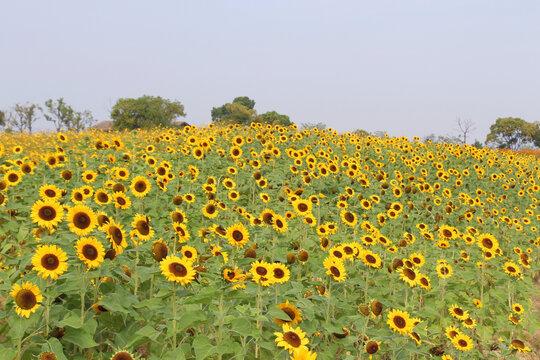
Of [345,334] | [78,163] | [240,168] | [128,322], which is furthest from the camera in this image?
[240,168]

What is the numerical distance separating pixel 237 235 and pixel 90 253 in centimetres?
153

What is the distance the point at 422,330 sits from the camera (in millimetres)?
3461

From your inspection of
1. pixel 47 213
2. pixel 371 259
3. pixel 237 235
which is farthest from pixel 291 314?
pixel 47 213

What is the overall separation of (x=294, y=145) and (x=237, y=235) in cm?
978

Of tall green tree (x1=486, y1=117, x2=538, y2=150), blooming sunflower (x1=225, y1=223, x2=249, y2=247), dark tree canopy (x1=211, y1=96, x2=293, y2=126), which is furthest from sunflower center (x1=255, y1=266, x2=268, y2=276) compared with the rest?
tall green tree (x1=486, y1=117, x2=538, y2=150)

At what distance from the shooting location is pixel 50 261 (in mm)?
2201

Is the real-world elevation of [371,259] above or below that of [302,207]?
below

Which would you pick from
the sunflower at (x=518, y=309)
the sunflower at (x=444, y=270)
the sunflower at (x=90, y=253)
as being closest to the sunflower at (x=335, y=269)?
the sunflower at (x=90, y=253)

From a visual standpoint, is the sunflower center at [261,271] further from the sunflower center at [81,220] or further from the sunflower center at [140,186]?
the sunflower center at [140,186]

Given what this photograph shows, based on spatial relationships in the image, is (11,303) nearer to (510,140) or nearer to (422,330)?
(422,330)

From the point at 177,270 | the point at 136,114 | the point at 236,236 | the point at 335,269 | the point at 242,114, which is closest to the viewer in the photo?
the point at 177,270

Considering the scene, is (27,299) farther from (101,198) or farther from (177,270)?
(101,198)

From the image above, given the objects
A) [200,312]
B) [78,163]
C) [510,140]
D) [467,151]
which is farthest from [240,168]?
[510,140]

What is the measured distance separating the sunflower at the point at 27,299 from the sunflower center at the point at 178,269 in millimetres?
751
